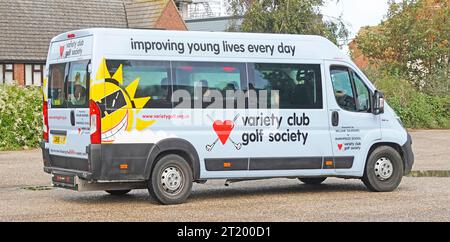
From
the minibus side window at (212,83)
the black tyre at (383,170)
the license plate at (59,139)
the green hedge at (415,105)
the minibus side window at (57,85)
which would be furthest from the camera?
the green hedge at (415,105)

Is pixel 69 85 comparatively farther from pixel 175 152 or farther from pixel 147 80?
pixel 175 152

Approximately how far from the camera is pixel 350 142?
14688 mm

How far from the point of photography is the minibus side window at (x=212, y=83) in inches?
525

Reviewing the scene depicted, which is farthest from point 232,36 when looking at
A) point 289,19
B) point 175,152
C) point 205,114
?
point 289,19

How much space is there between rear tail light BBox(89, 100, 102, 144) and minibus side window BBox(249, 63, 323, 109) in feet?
8.83

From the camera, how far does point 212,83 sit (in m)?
13.6

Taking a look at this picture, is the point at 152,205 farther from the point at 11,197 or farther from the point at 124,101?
the point at 11,197

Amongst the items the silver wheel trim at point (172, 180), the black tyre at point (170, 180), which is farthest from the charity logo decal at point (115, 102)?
the silver wheel trim at point (172, 180)

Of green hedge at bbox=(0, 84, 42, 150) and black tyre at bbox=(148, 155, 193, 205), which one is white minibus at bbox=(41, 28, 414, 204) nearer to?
black tyre at bbox=(148, 155, 193, 205)

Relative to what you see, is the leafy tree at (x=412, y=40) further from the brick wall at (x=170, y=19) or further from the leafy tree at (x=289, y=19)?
the brick wall at (x=170, y=19)

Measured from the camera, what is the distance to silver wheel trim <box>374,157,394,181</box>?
1497 cm

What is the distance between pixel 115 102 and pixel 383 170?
5.16 meters

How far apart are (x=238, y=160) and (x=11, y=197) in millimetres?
A: 4019
